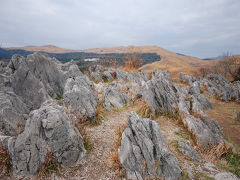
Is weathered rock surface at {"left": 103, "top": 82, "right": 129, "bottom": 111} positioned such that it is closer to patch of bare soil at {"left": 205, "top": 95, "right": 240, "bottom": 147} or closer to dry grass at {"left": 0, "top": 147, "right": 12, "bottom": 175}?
dry grass at {"left": 0, "top": 147, "right": 12, "bottom": 175}

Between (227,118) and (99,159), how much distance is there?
52.8 ft

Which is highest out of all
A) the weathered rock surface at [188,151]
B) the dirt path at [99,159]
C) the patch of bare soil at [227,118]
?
the weathered rock surface at [188,151]

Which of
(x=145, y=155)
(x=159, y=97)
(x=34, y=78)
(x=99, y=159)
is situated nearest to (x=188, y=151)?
(x=145, y=155)

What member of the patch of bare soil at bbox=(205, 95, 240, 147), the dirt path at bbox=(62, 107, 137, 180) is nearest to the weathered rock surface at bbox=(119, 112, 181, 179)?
the dirt path at bbox=(62, 107, 137, 180)

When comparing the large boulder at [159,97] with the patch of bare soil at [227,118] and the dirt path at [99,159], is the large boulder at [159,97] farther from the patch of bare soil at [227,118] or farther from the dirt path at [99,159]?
the patch of bare soil at [227,118]

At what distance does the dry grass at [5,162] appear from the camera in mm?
5098

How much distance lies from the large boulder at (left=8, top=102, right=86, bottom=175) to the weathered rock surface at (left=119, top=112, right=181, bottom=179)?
2045 mm

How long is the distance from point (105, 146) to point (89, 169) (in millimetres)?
1519

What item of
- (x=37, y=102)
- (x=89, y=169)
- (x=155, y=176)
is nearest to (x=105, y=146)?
(x=89, y=169)

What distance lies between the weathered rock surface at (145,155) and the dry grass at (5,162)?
422 cm

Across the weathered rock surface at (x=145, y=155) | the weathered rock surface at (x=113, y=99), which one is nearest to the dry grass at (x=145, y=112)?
the weathered rock surface at (x=113, y=99)

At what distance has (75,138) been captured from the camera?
19.1ft

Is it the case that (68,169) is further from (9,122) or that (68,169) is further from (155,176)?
(9,122)

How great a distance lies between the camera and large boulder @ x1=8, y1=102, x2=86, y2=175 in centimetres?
514
